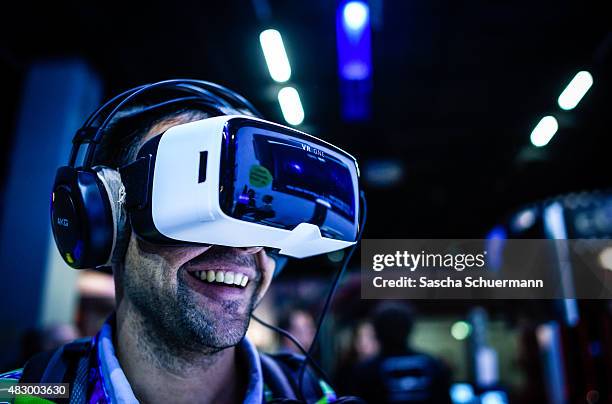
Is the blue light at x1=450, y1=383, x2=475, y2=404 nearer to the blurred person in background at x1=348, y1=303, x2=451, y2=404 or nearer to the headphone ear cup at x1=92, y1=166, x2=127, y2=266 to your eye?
the blurred person in background at x1=348, y1=303, x2=451, y2=404

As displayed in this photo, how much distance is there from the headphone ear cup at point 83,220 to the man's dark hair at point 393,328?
1.53 m

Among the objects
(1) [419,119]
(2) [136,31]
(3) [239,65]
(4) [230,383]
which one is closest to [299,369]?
(4) [230,383]

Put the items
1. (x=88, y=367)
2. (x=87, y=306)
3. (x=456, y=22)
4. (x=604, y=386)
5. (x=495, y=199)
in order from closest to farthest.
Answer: (x=88, y=367) < (x=604, y=386) < (x=456, y=22) < (x=87, y=306) < (x=495, y=199)

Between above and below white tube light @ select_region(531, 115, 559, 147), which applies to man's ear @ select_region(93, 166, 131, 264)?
below

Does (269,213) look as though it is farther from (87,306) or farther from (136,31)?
(87,306)

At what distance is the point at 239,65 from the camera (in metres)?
1.85

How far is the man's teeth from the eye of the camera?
29.3 inches

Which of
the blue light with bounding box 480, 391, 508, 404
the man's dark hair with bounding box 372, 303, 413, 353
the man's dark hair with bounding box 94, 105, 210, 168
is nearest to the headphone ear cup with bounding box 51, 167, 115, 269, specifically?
the man's dark hair with bounding box 94, 105, 210, 168

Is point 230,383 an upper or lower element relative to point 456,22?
lower

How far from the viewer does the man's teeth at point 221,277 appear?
744mm

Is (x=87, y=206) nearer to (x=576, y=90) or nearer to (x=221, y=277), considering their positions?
(x=221, y=277)

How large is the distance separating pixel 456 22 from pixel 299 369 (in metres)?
2.53

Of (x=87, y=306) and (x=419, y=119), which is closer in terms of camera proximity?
(x=419, y=119)

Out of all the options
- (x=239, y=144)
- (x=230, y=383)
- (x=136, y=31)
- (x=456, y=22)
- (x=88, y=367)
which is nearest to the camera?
(x=239, y=144)
